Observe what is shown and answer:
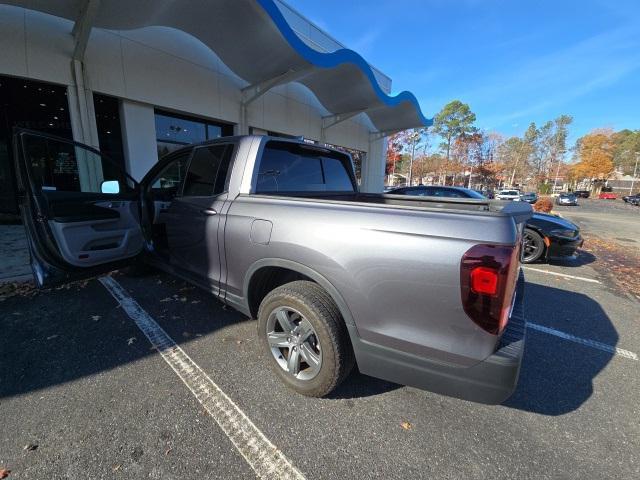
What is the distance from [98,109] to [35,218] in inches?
238

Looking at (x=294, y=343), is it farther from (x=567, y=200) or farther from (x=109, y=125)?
(x=567, y=200)

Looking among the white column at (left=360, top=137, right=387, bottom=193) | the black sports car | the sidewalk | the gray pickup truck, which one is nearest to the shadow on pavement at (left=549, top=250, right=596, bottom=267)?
the black sports car

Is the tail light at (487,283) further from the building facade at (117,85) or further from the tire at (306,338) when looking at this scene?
the building facade at (117,85)

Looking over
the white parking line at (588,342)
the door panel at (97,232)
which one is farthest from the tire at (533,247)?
the door panel at (97,232)

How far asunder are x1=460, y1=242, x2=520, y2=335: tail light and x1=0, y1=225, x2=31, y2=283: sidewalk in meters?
5.59

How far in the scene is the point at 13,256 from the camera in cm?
516

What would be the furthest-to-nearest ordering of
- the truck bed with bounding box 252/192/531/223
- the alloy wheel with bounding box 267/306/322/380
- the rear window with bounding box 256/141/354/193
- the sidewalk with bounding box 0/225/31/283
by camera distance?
the sidewalk with bounding box 0/225/31/283, the rear window with bounding box 256/141/354/193, the truck bed with bounding box 252/192/531/223, the alloy wheel with bounding box 267/306/322/380

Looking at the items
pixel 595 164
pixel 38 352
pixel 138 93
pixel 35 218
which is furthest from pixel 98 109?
pixel 595 164

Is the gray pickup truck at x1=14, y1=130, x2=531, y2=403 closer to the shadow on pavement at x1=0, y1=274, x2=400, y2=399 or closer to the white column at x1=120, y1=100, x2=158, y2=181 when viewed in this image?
the shadow on pavement at x1=0, y1=274, x2=400, y2=399

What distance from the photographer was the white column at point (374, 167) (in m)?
18.0

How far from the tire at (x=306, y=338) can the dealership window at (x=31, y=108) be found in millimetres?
8194

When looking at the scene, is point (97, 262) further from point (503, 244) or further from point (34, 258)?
point (503, 244)

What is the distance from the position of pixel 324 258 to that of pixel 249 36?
839 cm

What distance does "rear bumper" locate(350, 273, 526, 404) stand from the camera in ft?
4.88
